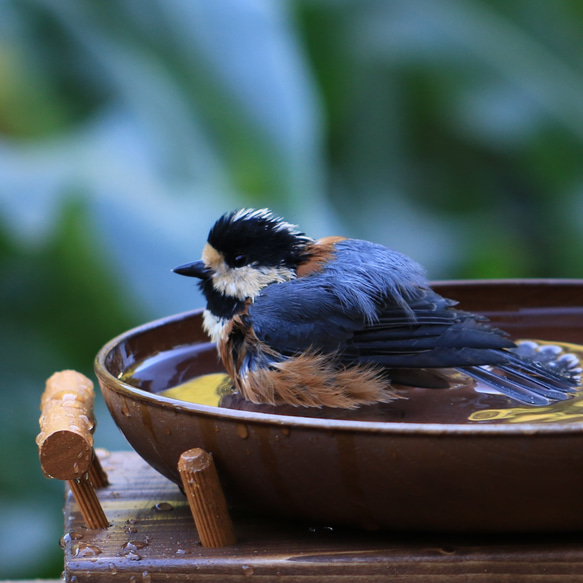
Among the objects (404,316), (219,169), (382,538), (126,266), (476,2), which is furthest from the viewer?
(476,2)

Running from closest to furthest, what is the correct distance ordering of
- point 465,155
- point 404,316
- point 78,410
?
1. point 78,410
2. point 404,316
3. point 465,155

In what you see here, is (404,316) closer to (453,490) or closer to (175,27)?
(453,490)

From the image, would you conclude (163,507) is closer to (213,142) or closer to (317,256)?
(317,256)

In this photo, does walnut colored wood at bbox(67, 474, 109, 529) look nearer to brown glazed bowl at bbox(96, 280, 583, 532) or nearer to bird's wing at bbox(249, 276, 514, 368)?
brown glazed bowl at bbox(96, 280, 583, 532)

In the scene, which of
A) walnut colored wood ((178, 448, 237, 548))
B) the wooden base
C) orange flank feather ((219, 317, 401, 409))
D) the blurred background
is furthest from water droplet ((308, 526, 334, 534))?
the blurred background

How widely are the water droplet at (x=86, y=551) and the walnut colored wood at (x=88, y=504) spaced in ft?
0.20

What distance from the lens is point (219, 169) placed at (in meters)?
3.07

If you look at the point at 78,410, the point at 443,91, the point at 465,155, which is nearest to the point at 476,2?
the point at 443,91

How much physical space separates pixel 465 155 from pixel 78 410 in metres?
3.57

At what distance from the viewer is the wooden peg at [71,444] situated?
126 cm

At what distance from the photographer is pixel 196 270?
5.71ft

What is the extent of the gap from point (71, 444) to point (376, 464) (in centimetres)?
48

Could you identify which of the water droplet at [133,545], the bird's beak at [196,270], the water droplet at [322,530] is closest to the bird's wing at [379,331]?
the bird's beak at [196,270]

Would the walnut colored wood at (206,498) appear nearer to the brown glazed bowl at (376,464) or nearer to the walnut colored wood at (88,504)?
the brown glazed bowl at (376,464)
